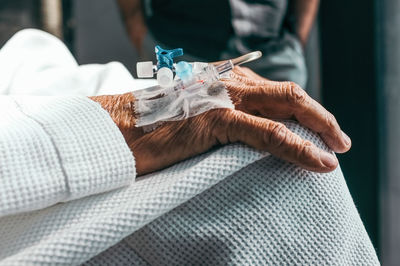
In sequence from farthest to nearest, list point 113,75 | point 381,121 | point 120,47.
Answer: point 120,47, point 381,121, point 113,75

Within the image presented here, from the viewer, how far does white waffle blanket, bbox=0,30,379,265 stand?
474 mm

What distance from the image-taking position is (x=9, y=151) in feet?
1.61

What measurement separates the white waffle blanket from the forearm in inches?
40.8

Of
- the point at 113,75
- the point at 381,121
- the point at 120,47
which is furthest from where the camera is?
the point at 120,47

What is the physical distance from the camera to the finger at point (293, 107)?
0.55 meters

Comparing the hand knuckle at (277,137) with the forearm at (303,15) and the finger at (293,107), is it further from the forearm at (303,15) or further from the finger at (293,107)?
the forearm at (303,15)

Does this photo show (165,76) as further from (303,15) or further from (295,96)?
(303,15)

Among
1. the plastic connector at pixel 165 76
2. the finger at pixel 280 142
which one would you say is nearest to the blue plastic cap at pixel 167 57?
the plastic connector at pixel 165 76

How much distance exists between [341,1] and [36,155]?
3.98 feet

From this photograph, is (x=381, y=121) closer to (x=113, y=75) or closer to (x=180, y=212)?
(x=113, y=75)

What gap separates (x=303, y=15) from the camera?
4.97ft

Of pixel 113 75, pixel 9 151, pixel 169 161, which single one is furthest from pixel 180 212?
pixel 113 75

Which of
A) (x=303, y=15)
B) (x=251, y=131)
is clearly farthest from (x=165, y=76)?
(x=303, y=15)

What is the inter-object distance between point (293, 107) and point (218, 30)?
939 mm
